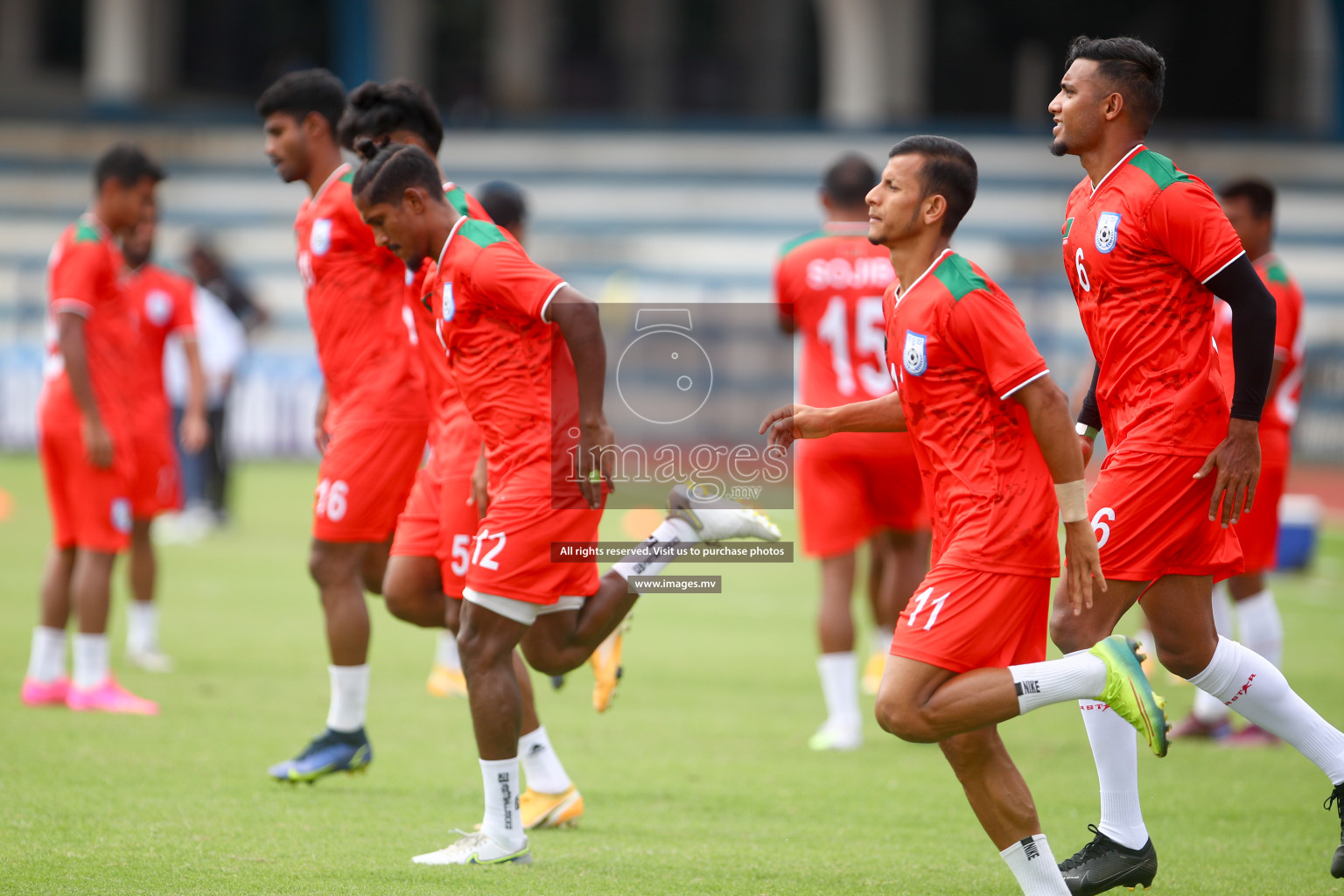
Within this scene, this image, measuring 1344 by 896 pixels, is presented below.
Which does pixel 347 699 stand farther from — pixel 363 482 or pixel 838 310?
pixel 838 310

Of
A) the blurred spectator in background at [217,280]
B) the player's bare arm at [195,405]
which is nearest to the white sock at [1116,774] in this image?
the player's bare arm at [195,405]

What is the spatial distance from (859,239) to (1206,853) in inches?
139

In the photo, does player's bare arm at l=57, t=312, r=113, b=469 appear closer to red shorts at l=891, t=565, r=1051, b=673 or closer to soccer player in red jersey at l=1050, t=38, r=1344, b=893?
red shorts at l=891, t=565, r=1051, b=673

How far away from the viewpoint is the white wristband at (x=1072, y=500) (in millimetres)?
4055

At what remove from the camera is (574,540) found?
4910 mm

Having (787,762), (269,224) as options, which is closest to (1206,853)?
(787,762)

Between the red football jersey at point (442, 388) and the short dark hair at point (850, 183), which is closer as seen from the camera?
the red football jersey at point (442, 388)

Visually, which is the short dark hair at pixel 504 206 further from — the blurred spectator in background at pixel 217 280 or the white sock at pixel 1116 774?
the blurred spectator in background at pixel 217 280

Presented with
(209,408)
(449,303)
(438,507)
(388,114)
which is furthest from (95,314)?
(209,408)

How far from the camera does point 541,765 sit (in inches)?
216

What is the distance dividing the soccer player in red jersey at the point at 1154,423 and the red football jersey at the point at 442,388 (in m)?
2.17

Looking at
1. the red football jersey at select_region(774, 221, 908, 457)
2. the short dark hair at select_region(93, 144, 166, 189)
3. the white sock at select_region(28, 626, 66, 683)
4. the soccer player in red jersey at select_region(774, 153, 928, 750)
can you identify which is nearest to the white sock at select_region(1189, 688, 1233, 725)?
the soccer player in red jersey at select_region(774, 153, 928, 750)

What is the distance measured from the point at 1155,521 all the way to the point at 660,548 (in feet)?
5.91

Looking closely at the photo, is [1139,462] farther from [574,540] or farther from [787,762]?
[787,762]
